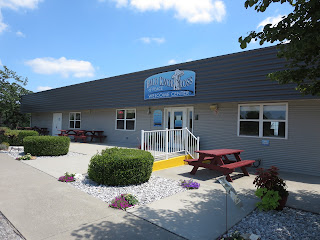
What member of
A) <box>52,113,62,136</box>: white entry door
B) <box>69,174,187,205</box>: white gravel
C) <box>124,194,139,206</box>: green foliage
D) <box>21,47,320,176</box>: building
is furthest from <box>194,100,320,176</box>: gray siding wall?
<box>52,113,62,136</box>: white entry door

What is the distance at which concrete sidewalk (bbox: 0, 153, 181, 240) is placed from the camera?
3.02m

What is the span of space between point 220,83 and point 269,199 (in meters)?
5.75

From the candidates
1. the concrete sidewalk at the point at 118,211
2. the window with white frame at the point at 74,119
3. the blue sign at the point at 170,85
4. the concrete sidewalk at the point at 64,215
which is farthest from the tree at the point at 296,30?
the window with white frame at the point at 74,119

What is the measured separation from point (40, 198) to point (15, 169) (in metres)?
3.36

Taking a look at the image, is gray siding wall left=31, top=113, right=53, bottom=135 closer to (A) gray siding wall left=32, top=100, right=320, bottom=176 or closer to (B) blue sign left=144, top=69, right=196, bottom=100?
(A) gray siding wall left=32, top=100, right=320, bottom=176

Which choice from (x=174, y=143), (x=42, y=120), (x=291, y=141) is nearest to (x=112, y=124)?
(x=174, y=143)

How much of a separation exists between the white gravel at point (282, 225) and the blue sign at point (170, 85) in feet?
21.2

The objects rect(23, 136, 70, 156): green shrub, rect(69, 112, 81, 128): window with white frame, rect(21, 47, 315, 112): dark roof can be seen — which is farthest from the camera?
rect(69, 112, 81, 128): window with white frame

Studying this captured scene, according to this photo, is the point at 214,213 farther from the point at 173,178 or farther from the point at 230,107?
the point at 230,107

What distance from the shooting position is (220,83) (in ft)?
28.8

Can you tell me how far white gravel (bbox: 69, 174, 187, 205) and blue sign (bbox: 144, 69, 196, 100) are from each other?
16.7 ft

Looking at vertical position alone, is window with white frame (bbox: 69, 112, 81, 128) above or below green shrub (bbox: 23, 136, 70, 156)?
above

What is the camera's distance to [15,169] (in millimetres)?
6910

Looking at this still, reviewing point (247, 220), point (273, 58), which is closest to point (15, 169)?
point (247, 220)
